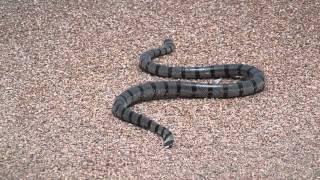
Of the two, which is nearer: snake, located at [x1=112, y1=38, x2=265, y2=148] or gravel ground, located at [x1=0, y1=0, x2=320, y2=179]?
gravel ground, located at [x1=0, y1=0, x2=320, y2=179]

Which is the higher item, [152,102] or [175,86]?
[175,86]

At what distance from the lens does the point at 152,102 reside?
25.4 feet

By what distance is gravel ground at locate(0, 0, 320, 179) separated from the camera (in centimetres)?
630

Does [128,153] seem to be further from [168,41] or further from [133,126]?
[168,41]

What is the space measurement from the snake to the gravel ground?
4.0 inches

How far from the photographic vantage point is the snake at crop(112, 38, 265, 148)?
23.4 ft

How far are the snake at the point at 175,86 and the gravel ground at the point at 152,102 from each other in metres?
0.10

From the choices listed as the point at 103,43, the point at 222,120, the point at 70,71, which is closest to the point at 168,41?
the point at 103,43

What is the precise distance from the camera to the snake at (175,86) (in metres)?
7.12

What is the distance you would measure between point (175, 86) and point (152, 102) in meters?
0.34

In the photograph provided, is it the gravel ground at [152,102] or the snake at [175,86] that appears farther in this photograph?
the snake at [175,86]

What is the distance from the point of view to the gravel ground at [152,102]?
6297 mm

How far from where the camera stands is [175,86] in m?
7.75

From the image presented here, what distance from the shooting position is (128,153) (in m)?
6.48
